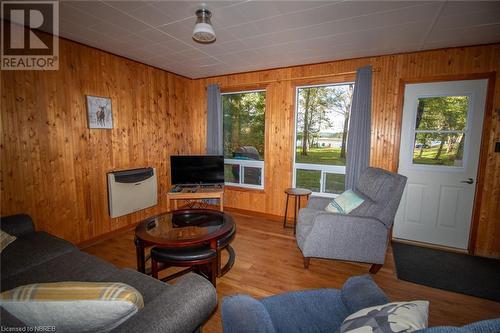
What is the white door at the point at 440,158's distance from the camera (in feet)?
8.96

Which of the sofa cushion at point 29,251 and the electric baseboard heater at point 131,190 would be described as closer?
the sofa cushion at point 29,251

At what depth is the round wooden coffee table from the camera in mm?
1930

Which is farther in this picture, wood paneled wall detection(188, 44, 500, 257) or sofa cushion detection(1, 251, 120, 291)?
wood paneled wall detection(188, 44, 500, 257)

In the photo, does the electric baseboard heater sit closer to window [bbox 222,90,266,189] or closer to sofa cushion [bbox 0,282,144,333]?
window [bbox 222,90,266,189]

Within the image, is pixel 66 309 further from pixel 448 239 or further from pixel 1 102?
pixel 448 239

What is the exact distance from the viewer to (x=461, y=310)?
1.83 m

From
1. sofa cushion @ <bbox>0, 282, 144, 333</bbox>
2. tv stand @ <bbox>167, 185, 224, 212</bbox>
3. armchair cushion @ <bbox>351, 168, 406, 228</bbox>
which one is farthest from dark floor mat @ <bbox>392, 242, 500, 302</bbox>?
sofa cushion @ <bbox>0, 282, 144, 333</bbox>

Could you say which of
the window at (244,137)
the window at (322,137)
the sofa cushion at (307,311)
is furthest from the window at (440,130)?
the sofa cushion at (307,311)

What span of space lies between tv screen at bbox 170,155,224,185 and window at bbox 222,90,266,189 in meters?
0.51

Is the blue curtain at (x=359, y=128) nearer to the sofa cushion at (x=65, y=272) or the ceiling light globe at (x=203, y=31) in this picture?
the ceiling light globe at (x=203, y=31)

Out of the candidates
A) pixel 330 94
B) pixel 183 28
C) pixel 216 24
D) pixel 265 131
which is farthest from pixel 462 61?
pixel 183 28

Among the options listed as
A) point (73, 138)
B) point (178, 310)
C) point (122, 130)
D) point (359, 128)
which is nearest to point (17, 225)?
point (73, 138)

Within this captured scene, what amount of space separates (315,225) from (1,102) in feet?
10.5

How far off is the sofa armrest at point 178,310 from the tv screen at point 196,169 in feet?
8.99
